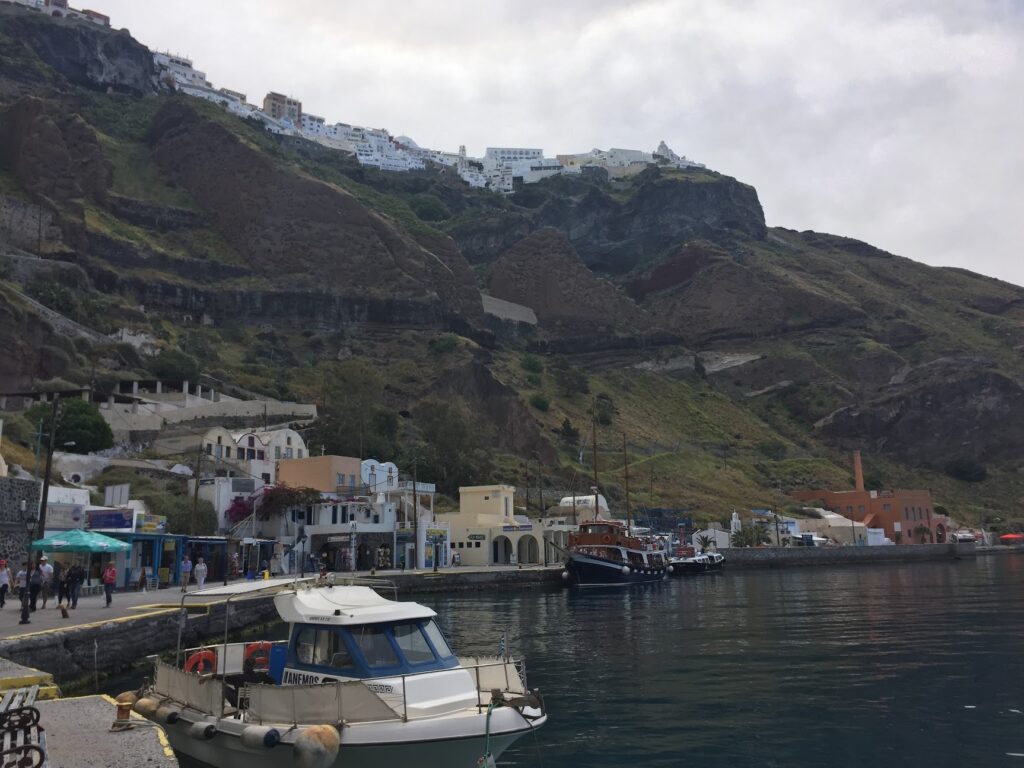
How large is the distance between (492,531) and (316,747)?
60388 mm

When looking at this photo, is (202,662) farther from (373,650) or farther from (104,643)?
(104,643)

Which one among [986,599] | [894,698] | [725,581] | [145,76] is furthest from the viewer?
[145,76]

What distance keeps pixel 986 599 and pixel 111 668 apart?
43.9 meters

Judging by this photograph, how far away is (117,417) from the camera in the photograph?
70750mm

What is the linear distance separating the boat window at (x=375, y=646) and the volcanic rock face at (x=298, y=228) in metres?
116

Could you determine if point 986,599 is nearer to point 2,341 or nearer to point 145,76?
point 2,341

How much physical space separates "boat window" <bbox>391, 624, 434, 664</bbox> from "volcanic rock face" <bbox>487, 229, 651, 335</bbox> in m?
148

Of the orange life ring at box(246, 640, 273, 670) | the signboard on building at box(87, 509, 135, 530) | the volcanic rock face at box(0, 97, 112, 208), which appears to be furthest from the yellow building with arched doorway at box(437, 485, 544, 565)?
the volcanic rock face at box(0, 97, 112, 208)

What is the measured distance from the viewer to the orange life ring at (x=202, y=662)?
17828 mm

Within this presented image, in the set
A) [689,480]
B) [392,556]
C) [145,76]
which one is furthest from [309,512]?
[145,76]

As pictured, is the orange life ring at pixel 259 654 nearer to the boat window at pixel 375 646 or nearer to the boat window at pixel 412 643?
the boat window at pixel 375 646

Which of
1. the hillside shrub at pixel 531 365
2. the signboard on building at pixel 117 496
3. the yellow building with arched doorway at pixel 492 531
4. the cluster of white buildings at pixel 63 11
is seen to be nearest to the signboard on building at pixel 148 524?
the signboard on building at pixel 117 496

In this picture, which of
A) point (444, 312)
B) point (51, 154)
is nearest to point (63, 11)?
point (51, 154)

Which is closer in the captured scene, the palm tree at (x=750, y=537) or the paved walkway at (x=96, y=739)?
the paved walkway at (x=96, y=739)
